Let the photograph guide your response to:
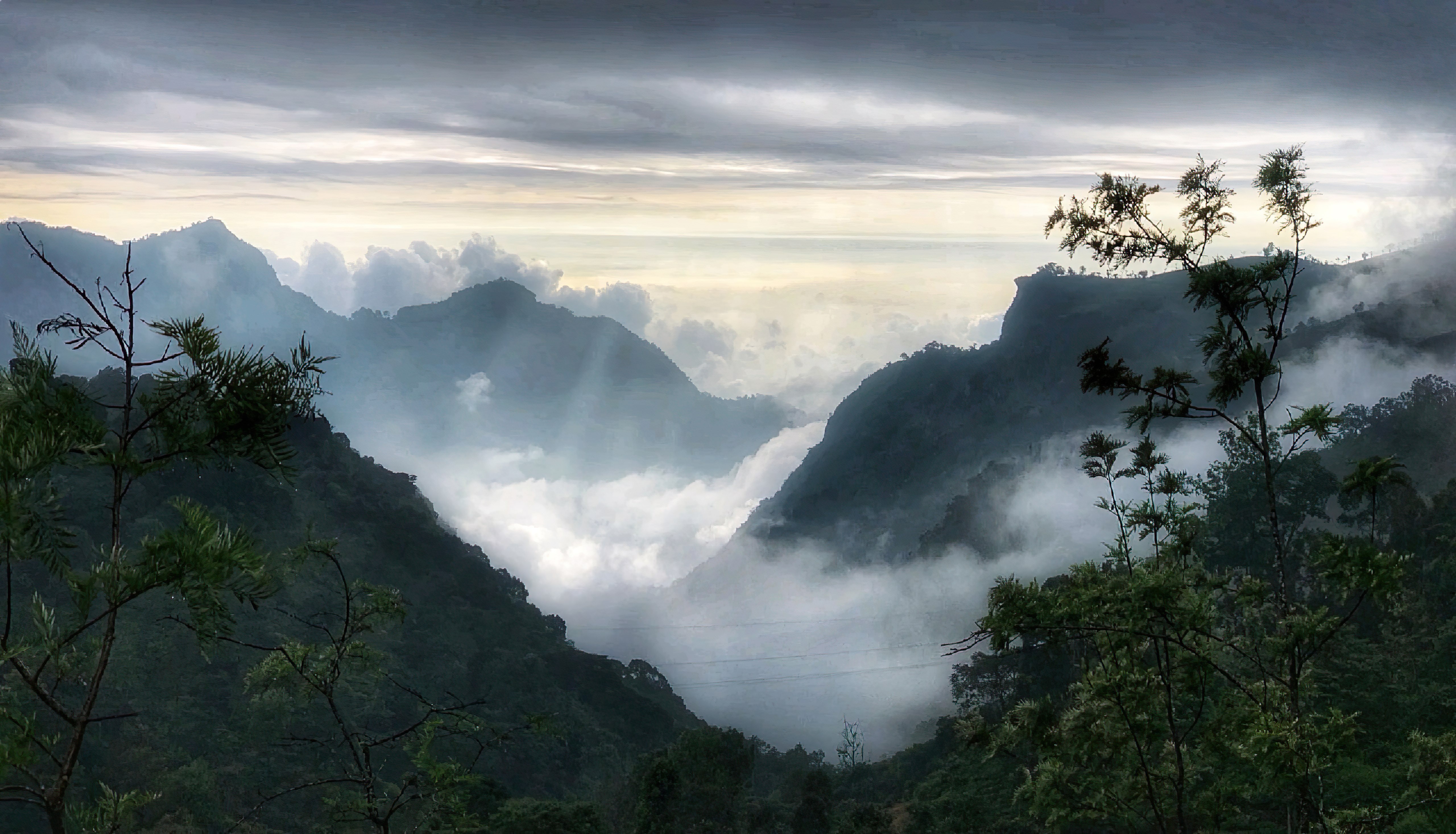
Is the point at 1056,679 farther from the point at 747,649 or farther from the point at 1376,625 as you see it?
the point at 747,649

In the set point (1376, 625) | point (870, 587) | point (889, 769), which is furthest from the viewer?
point (870, 587)

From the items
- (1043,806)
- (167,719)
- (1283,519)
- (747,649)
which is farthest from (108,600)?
(747,649)

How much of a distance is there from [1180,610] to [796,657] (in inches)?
5513

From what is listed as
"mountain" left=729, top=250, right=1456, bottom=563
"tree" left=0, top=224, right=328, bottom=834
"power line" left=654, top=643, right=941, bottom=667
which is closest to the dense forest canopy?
"tree" left=0, top=224, right=328, bottom=834

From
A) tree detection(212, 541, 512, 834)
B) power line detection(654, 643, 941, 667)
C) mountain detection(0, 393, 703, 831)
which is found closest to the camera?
tree detection(212, 541, 512, 834)

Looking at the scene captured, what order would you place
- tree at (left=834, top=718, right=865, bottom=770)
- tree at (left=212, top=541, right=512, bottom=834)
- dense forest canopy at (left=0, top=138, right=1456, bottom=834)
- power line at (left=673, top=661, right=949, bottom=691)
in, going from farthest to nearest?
power line at (left=673, top=661, right=949, bottom=691), tree at (left=834, top=718, right=865, bottom=770), tree at (left=212, top=541, right=512, bottom=834), dense forest canopy at (left=0, top=138, right=1456, bottom=834)

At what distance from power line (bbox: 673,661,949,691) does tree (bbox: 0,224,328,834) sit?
118m

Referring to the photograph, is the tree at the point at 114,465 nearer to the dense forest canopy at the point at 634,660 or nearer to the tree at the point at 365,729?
the dense forest canopy at the point at 634,660

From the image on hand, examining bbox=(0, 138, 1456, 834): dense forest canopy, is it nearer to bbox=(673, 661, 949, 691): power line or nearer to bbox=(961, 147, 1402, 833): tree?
→ bbox=(961, 147, 1402, 833): tree

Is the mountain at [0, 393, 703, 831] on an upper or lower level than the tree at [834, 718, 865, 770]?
upper

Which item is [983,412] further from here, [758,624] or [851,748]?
[851,748]

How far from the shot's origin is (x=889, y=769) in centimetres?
4884

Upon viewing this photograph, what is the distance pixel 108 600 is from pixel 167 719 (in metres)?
51.2

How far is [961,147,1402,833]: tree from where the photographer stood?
6.23 metres
